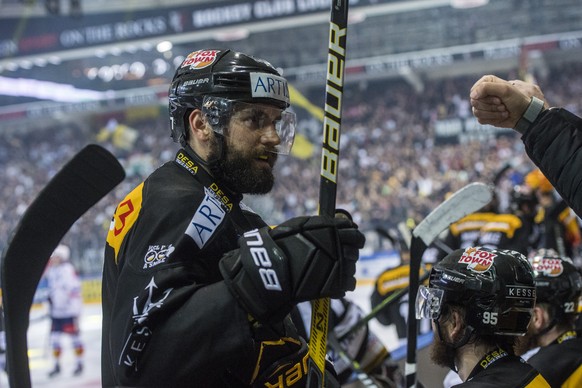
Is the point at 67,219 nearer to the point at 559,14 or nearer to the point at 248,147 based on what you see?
the point at 248,147

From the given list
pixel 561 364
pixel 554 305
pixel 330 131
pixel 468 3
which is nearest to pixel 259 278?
pixel 330 131

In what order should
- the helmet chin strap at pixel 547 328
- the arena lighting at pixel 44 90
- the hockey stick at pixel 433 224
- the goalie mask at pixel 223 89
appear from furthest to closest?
the arena lighting at pixel 44 90 → the helmet chin strap at pixel 547 328 → the hockey stick at pixel 433 224 → the goalie mask at pixel 223 89

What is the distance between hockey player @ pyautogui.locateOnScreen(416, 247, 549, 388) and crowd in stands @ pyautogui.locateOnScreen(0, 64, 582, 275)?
35.8ft

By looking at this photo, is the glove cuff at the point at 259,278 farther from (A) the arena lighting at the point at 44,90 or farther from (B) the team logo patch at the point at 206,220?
(A) the arena lighting at the point at 44,90

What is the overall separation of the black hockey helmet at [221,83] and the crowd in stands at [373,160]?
11.3 meters

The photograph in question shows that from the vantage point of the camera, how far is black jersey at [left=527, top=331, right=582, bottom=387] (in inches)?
89.4

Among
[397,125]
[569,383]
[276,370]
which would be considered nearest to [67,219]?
[276,370]

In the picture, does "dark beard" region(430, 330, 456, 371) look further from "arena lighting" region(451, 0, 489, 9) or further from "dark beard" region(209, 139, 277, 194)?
"arena lighting" region(451, 0, 489, 9)

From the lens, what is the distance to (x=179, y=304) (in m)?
1.42

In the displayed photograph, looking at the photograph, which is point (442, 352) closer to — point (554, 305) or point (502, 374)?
→ point (502, 374)

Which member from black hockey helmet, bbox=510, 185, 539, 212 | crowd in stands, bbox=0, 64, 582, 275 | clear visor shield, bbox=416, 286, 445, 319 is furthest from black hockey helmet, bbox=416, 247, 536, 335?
crowd in stands, bbox=0, 64, 582, 275

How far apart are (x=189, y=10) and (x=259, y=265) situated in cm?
1295

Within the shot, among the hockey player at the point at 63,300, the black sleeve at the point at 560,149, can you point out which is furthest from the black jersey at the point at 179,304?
the hockey player at the point at 63,300

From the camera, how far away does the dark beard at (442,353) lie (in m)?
1.97
